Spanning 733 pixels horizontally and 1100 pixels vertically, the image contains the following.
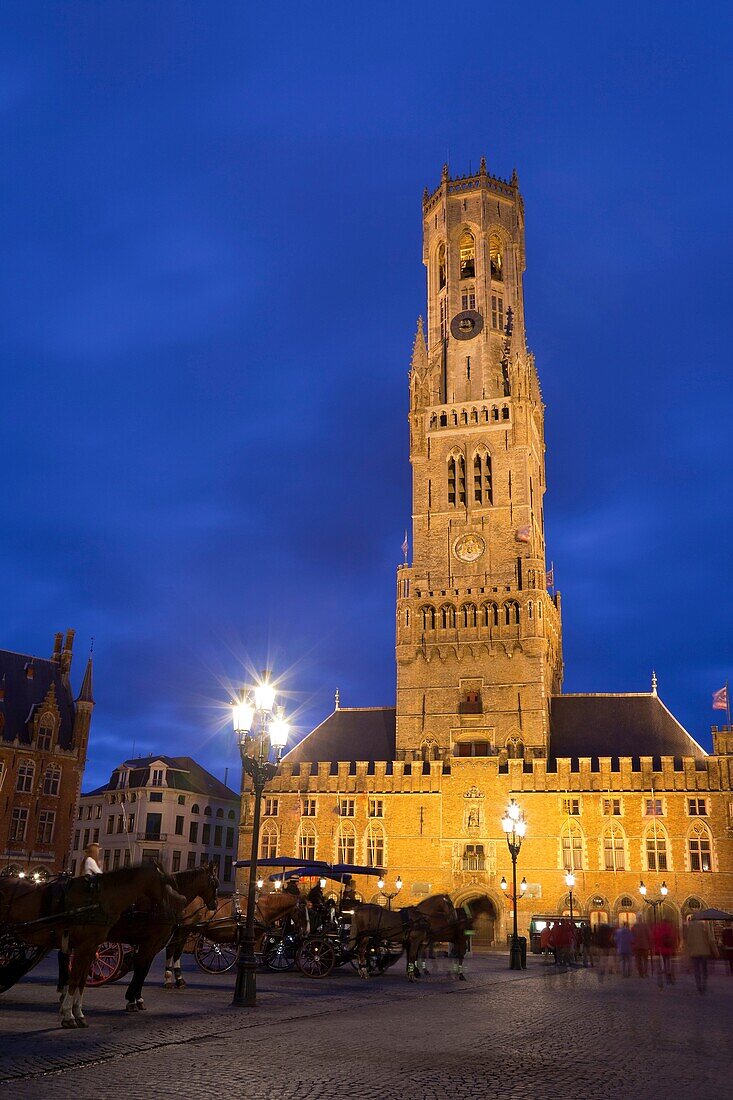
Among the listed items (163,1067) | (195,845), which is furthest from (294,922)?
(195,845)

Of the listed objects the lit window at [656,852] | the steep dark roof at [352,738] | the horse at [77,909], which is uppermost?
the steep dark roof at [352,738]

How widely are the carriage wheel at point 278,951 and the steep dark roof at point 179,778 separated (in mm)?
50556

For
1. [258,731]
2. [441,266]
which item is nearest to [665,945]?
[258,731]

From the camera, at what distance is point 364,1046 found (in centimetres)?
1270

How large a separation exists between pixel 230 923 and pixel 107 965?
334 cm

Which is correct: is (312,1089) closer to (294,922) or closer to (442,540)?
(294,922)

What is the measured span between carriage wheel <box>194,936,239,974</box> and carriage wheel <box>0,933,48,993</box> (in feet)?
28.7

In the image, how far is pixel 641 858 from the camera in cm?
5025

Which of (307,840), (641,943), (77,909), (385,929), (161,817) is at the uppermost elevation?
(161,817)

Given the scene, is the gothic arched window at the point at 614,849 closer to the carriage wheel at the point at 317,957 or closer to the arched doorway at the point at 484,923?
the arched doorway at the point at 484,923

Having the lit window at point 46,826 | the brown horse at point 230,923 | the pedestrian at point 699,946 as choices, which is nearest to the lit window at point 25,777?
the lit window at point 46,826

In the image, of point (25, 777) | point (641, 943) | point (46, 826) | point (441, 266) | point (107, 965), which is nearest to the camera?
point (107, 965)

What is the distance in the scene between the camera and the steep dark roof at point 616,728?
177 feet

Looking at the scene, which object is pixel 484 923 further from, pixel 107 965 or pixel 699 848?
pixel 107 965
